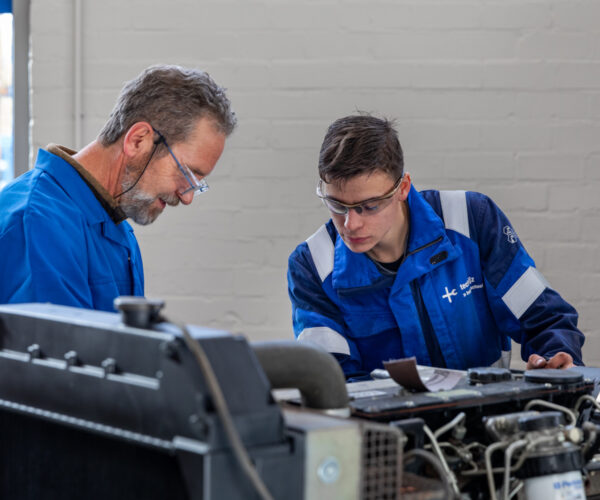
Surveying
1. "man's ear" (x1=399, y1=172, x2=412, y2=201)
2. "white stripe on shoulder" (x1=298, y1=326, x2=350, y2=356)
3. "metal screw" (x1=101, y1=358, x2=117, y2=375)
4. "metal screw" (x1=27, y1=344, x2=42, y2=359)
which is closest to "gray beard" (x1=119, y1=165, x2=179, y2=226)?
"white stripe on shoulder" (x1=298, y1=326, x2=350, y2=356)

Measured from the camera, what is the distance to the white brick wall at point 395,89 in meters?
2.92

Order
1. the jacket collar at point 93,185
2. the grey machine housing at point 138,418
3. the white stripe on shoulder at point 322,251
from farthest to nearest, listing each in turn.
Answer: the white stripe on shoulder at point 322,251
the jacket collar at point 93,185
the grey machine housing at point 138,418

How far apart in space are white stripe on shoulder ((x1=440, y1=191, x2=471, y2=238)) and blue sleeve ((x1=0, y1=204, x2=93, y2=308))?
3.09 ft

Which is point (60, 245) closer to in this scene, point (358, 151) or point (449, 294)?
point (358, 151)

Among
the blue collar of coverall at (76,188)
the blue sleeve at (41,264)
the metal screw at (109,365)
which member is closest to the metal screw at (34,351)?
the metal screw at (109,365)

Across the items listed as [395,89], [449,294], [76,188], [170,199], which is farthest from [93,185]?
[395,89]

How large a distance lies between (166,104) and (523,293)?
96 cm

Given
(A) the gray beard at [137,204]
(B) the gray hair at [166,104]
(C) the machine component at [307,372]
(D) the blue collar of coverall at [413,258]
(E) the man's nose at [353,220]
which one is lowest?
(C) the machine component at [307,372]

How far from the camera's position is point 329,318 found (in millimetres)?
2016

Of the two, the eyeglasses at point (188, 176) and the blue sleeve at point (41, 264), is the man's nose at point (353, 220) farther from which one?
the blue sleeve at point (41, 264)

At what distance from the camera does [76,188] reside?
66.8 inches

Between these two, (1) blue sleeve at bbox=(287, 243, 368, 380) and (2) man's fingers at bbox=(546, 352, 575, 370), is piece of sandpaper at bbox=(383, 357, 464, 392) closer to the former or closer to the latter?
(2) man's fingers at bbox=(546, 352, 575, 370)

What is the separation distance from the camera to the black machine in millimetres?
726

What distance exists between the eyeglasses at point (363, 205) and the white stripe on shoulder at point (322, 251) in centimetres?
15
